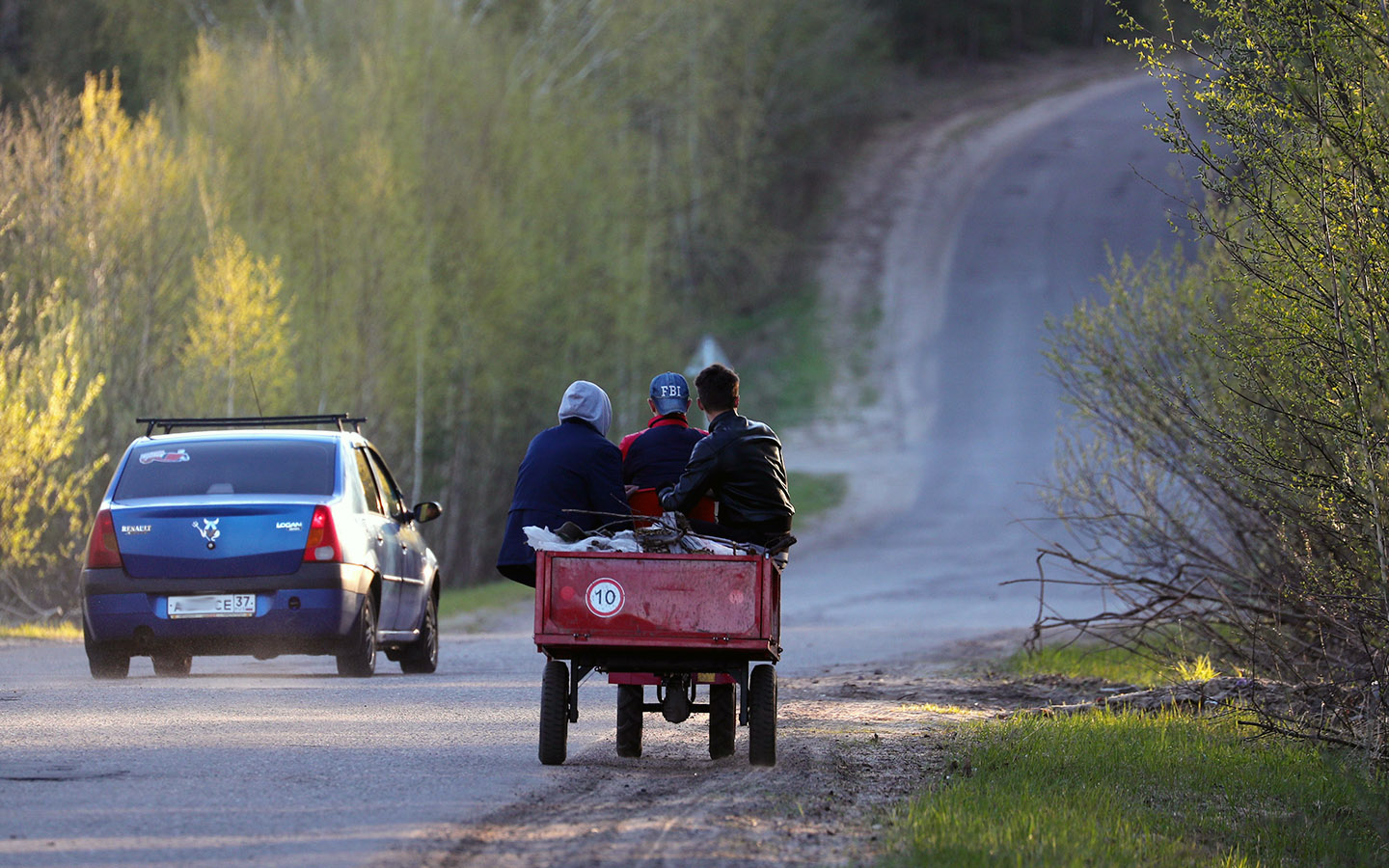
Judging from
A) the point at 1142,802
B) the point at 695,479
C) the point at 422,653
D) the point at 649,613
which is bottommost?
the point at 1142,802

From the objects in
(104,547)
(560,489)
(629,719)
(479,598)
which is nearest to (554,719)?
(629,719)

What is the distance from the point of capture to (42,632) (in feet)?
59.4

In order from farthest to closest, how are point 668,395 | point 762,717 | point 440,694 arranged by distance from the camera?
point 440,694 < point 668,395 < point 762,717

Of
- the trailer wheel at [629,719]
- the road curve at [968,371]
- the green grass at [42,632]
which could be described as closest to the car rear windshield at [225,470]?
the trailer wheel at [629,719]

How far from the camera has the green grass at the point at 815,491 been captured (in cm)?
3638

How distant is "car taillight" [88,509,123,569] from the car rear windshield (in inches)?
10.7

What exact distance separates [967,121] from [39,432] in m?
59.1

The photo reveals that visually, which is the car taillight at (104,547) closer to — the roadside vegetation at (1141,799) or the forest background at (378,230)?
the roadside vegetation at (1141,799)

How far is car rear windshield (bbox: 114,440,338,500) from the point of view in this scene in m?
12.5

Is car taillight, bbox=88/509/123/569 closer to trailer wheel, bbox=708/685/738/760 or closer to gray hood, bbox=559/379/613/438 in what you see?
gray hood, bbox=559/379/613/438

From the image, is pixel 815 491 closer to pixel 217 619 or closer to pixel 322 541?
pixel 322 541

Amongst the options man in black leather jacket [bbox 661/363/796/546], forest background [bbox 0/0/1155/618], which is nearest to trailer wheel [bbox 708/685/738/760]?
man in black leather jacket [bbox 661/363/796/546]

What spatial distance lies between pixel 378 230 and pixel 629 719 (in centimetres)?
2150

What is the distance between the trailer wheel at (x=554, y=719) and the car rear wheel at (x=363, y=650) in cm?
433
